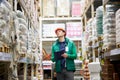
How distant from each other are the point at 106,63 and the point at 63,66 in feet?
3.55

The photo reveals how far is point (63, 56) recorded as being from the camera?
6613 millimetres

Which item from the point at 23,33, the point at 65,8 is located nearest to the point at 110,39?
the point at 23,33

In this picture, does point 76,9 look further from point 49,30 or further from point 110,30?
point 110,30

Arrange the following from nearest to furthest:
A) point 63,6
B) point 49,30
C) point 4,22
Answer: point 4,22 < point 63,6 < point 49,30

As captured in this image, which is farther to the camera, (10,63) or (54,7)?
(54,7)

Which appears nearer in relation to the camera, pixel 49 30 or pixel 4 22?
pixel 4 22

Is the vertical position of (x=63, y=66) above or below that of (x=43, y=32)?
below

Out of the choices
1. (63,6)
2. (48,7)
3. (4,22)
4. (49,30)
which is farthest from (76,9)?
(4,22)

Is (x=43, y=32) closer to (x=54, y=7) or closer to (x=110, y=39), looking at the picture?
(x=54, y=7)

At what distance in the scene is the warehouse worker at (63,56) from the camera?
21.9ft

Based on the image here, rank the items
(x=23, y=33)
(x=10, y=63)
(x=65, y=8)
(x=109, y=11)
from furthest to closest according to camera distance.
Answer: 1. (x=65, y=8)
2. (x=23, y=33)
3. (x=109, y=11)
4. (x=10, y=63)

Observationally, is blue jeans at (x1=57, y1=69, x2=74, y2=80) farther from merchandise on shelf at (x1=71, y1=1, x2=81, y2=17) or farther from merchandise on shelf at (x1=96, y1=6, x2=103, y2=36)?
merchandise on shelf at (x1=71, y1=1, x2=81, y2=17)

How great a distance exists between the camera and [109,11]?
5.46 meters

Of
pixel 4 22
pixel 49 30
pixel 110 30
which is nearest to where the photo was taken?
pixel 4 22
